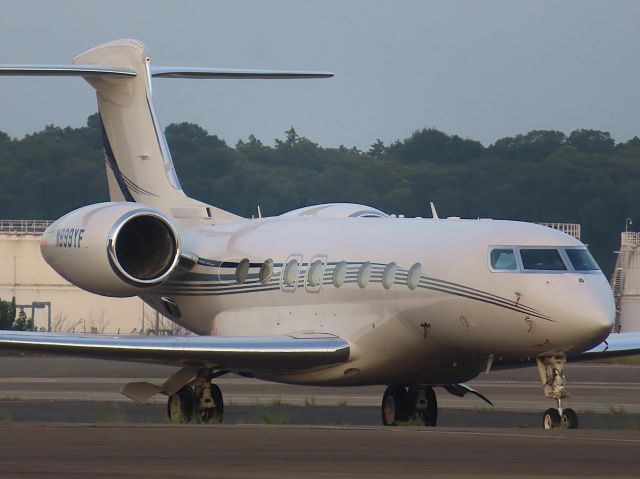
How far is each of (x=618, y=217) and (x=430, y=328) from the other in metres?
48.1

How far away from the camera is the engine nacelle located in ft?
61.4

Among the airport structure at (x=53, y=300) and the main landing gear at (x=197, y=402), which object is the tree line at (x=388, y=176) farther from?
→ the main landing gear at (x=197, y=402)

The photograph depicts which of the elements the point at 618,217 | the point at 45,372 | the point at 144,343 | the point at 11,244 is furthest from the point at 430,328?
the point at 618,217

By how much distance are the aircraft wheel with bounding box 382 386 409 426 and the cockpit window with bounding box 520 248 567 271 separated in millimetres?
3181

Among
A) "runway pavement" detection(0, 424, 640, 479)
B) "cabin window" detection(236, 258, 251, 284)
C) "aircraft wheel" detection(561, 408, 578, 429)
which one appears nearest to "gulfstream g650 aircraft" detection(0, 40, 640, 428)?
"cabin window" detection(236, 258, 251, 284)

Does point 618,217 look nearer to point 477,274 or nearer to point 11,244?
point 11,244

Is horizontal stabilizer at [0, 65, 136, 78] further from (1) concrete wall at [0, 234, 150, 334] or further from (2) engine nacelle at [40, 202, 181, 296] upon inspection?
(1) concrete wall at [0, 234, 150, 334]

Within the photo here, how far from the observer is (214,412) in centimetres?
1836

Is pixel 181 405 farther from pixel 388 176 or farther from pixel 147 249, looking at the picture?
pixel 388 176

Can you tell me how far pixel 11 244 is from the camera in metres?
49.0

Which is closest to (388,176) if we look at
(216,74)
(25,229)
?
(25,229)

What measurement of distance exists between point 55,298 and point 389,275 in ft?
107

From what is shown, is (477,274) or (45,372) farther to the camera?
(45,372)

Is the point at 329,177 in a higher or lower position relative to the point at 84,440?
higher
